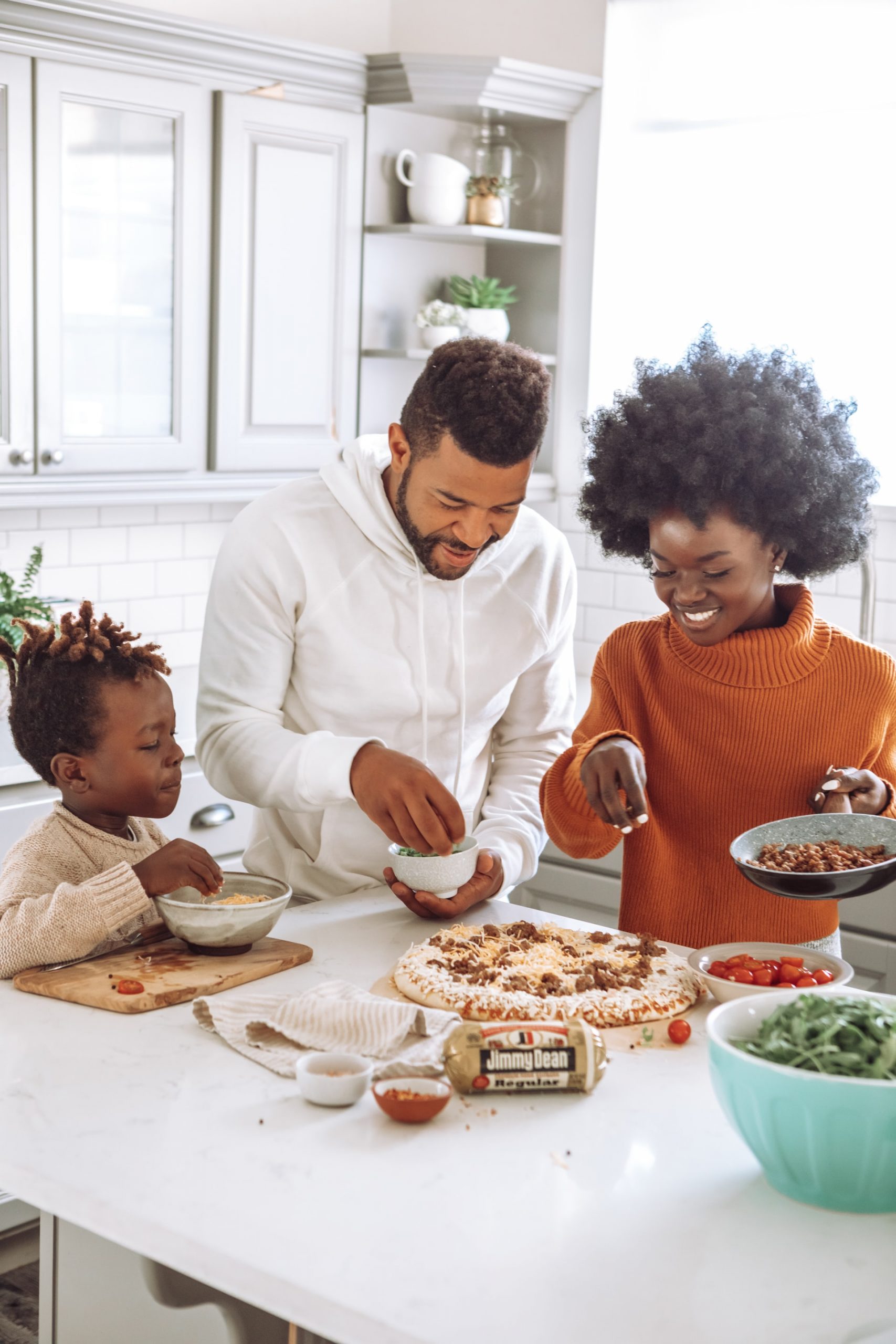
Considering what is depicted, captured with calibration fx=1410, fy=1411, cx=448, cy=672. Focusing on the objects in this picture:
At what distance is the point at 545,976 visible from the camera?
5.15 feet

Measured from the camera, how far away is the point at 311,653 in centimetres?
200

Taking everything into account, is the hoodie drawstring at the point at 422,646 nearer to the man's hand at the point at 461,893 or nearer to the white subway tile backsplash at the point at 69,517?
the man's hand at the point at 461,893

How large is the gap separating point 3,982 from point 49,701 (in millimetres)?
381

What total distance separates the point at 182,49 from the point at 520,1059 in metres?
2.63

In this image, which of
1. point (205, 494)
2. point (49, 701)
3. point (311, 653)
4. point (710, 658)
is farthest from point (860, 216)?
point (49, 701)

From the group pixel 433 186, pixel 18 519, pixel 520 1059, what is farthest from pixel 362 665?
pixel 433 186

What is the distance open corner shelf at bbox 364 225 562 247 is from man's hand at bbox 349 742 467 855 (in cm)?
231

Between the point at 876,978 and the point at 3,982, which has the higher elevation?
the point at 3,982

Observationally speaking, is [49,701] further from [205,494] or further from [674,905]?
[205,494]

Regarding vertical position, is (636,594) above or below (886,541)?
below

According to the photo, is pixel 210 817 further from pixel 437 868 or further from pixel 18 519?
pixel 437 868

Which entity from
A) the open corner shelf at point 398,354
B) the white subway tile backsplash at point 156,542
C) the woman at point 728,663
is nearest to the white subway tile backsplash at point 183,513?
the white subway tile backsplash at point 156,542

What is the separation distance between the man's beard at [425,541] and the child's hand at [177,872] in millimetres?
544

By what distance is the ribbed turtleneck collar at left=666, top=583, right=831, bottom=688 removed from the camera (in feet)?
6.27
